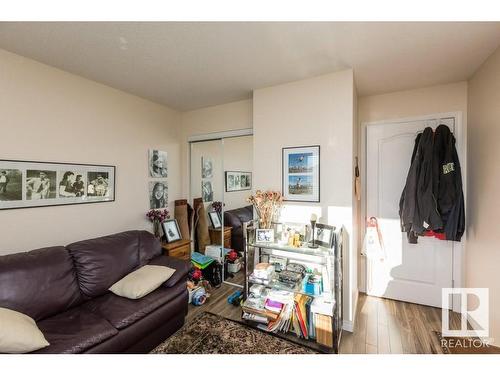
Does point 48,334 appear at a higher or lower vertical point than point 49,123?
lower

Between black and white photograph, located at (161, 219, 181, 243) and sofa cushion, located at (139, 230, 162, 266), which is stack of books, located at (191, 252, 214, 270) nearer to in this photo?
black and white photograph, located at (161, 219, 181, 243)

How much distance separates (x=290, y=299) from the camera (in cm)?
194

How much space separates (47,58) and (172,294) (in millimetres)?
2364

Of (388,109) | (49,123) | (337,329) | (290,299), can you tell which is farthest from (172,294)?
(388,109)

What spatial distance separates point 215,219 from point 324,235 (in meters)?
1.71

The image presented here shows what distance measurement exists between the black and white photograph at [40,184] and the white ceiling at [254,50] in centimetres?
102

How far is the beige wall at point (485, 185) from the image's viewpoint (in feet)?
5.58

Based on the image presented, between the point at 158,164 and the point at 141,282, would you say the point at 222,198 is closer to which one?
the point at 158,164

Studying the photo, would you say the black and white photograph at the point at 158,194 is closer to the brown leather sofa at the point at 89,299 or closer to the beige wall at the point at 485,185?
the brown leather sofa at the point at 89,299

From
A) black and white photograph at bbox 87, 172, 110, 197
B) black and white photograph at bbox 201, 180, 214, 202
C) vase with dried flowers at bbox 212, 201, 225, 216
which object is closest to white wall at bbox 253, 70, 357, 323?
vase with dried flowers at bbox 212, 201, 225, 216

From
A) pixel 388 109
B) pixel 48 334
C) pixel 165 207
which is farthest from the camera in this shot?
pixel 165 207

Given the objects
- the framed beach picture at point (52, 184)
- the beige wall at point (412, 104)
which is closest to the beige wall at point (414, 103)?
the beige wall at point (412, 104)

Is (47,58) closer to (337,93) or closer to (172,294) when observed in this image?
(172,294)

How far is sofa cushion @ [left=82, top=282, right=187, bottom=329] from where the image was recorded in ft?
5.11
